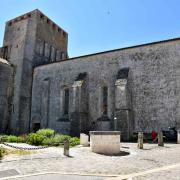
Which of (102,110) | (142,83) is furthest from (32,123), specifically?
(142,83)

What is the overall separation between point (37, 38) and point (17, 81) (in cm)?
586

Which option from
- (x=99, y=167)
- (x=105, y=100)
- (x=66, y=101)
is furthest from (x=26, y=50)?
(x=99, y=167)

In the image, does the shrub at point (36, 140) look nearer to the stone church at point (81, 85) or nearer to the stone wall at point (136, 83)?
the stone church at point (81, 85)

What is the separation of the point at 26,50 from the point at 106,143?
18.7m

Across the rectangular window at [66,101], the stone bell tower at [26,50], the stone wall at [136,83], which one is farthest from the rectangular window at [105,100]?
the stone bell tower at [26,50]

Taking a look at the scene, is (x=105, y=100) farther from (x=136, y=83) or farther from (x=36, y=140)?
(x=36, y=140)

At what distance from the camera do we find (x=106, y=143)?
11.2 meters

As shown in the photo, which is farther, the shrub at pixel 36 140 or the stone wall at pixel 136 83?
the stone wall at pixel 136 83

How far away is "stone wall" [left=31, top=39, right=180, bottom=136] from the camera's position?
1733cm

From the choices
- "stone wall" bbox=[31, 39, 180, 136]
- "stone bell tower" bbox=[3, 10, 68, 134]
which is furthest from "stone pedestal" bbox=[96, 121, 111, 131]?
"stone bell tower" bbox=[3, 10, 68, 134]

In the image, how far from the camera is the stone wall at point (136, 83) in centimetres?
1733

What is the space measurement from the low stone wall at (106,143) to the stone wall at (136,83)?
633 cm

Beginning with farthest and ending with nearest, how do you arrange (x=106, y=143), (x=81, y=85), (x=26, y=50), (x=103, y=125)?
(x=26, y=50) → (x=81, y=85) → (x=103, y=125) → (x=106, y=143)

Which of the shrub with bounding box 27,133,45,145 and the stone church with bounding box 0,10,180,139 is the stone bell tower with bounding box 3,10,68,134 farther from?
the shrub with bounding box 27,133,45,145
